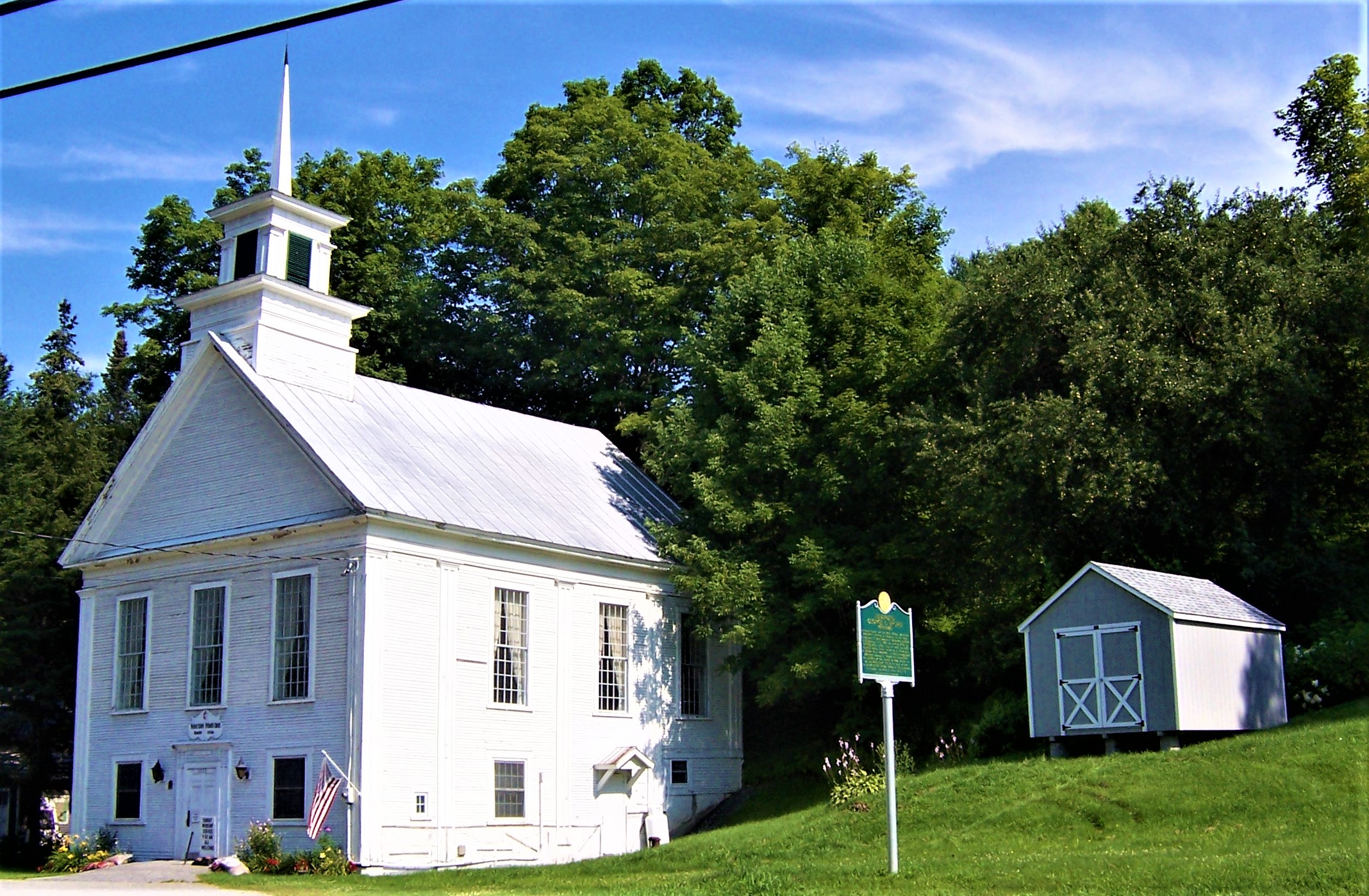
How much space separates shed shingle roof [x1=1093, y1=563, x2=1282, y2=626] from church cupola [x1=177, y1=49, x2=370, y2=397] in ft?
58.0

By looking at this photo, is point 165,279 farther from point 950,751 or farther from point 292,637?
point 950,751

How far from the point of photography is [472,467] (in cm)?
3241

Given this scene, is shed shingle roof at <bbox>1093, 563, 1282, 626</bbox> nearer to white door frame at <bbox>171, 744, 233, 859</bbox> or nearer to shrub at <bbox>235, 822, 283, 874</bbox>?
shrub at <bbox>235, 822, 283, 874</bbox>

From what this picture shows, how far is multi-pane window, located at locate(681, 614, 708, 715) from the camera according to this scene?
114 ft

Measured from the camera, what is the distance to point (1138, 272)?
30453mm

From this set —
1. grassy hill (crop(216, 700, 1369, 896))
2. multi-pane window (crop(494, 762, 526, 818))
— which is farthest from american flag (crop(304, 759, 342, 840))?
multi-pane window (crop(494, 762, 526, 818))

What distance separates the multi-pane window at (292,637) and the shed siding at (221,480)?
4.60 feet

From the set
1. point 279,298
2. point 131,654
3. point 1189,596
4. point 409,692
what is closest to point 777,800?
point 409,692

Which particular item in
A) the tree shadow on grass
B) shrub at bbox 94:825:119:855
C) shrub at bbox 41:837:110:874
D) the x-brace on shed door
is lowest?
shrub at bbox 41:837:110:874

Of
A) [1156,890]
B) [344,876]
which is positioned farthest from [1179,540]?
[344,876]

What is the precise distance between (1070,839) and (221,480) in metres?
19.6

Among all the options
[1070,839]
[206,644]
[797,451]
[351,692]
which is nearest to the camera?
[1070,839]

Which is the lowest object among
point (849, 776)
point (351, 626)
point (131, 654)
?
point (849, 776)

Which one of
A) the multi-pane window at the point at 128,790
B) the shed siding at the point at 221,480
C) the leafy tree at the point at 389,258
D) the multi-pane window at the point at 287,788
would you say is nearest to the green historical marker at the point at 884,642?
the shed siding at the point at 221,480
